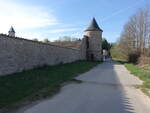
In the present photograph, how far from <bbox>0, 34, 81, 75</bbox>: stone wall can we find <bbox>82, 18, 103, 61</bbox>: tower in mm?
25015

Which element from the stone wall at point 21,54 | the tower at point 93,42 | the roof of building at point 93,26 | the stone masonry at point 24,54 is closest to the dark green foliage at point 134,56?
the tower at point 93,42

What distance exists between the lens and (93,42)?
40094 mm

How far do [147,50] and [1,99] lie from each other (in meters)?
30.3

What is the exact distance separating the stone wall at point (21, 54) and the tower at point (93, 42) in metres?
25.0

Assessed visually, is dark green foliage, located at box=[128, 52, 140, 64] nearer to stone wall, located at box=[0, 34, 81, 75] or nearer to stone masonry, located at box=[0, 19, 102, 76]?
stone masonry, located at box=[0, 19, 102, 76]

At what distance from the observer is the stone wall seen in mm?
8781

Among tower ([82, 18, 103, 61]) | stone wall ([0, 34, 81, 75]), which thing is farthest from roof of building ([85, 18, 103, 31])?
stone wall ([0, 34, 81, 75])

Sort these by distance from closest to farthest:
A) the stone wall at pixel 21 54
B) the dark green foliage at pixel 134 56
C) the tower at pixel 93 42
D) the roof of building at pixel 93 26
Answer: the stone wall at pixel 21 54, the dark green foliage at pixel 134 56, the tower at pixel 93 42, the roof of building at pixel 93 26

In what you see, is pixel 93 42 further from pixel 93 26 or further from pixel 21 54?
pixel 21 54

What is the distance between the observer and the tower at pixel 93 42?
39781 mm

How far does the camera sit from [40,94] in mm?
5879

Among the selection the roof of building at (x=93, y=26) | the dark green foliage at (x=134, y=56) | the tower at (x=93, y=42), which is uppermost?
the roof of building at (x=93, y=26)

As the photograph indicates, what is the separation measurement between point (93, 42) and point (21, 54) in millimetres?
30841

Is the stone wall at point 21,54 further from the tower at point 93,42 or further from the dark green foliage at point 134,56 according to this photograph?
the tower at point 93,42
